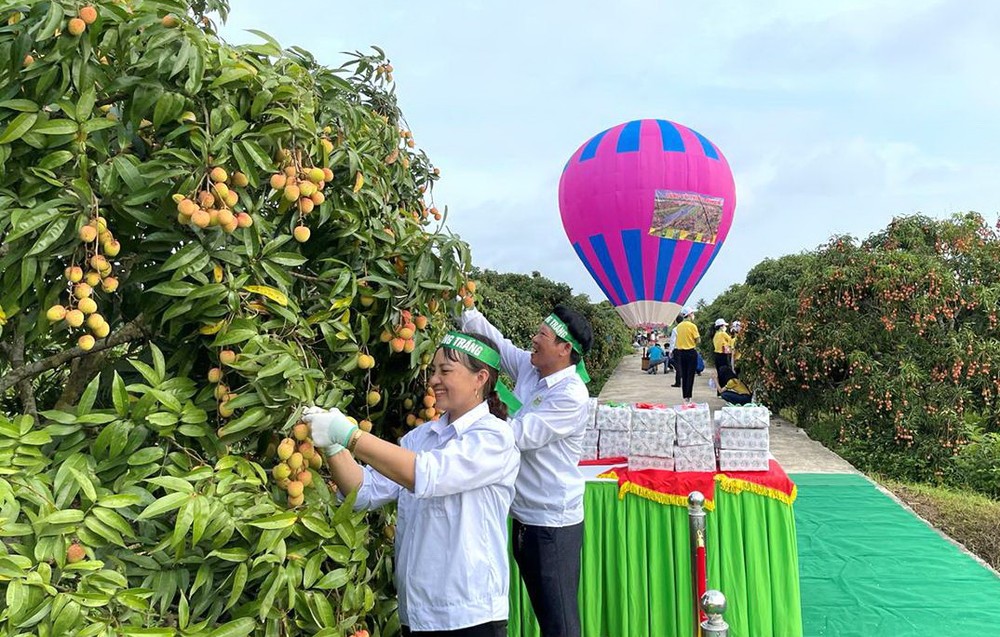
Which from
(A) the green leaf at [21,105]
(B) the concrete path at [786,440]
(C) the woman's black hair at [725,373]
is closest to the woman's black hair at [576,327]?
(A) the green leaf at [21,105]

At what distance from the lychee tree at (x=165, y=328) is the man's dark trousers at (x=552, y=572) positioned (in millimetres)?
1094

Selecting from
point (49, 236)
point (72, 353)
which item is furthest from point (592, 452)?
point (49, 236)

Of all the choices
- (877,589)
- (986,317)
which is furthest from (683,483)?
(986,317)

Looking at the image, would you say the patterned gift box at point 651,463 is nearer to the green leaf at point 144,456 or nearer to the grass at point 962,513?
the green leaf at point 144,456

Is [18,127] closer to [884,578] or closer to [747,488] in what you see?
[747,488]

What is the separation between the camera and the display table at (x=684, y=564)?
3428mm

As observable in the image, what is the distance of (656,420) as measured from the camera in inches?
146

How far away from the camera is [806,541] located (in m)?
5.25

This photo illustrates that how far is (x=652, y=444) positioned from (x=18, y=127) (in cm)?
306

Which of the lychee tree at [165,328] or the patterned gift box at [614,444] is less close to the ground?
the lychee tree at [165,328]

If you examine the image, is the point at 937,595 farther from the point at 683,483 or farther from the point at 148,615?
the point at 148,615

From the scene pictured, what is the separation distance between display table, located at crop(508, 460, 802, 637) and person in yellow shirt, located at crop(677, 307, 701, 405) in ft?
27.9

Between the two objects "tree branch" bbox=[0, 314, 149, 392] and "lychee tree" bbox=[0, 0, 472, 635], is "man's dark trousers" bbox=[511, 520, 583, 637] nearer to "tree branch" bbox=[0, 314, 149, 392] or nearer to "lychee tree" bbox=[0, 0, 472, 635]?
"lychee tree" bbox=[0, 0, 472, 635]

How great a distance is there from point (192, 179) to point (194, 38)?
290 millimetres
